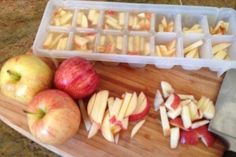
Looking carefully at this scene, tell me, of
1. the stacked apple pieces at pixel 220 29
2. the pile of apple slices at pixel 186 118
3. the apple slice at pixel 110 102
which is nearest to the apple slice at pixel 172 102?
the pile of apple slices at pixel 186 118

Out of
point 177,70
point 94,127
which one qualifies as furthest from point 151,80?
point 94,127

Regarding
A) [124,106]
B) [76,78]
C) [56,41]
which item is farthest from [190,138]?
[56,41]

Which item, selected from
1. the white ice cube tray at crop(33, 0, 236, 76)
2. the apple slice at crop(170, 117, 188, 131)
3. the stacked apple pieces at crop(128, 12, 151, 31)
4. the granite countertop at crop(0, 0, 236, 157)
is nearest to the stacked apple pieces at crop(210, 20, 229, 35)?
the white ice cube tray at crop(33, 0, 236, 76)

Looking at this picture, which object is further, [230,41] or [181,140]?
[230,41]

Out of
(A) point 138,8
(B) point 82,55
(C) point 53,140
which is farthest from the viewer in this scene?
(A) point 138,8

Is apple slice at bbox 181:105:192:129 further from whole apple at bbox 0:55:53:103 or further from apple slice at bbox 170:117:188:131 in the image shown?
whole apple at bbox 0:55:53:103

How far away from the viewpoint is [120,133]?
609 mm

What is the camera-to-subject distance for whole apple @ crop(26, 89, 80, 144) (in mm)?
545

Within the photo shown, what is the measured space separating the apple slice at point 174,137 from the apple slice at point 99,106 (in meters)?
0.13

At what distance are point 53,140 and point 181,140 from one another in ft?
0.74

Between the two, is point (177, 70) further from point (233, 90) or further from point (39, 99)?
point (39, 99)

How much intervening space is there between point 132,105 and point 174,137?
0.32 ft

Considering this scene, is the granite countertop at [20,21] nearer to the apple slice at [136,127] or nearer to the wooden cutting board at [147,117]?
the wooden cutting board at [147,117]

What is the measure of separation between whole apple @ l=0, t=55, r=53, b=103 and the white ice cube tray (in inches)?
3.2
